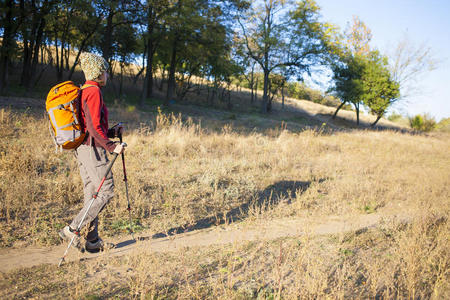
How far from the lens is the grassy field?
2.95 meters

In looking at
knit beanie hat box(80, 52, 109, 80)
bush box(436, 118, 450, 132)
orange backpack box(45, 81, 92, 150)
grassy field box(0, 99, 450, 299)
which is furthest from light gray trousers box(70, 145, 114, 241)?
bush box(436, 118, 450, 132)

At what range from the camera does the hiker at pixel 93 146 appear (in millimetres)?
3055

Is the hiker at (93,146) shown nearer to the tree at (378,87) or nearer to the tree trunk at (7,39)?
the tree trunk at (7,39)

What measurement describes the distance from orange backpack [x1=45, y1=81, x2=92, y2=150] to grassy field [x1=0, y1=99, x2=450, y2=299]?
1.53 metres

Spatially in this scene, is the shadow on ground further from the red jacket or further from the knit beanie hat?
the knit beanie hat

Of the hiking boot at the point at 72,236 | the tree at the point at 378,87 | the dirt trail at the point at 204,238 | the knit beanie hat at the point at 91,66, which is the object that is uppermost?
the tree at the point at 378,87

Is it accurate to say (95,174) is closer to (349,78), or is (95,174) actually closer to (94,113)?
(94,113)

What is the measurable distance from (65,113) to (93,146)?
50cm

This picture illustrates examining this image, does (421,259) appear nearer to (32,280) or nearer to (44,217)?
(32,280)

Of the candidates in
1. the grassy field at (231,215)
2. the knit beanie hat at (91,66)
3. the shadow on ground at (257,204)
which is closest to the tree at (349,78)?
the grassy field at (231,215)

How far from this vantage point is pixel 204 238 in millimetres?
4246

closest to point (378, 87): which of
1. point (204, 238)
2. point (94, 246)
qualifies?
point (204, 238)

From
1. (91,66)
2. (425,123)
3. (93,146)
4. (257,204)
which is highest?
(425,123)

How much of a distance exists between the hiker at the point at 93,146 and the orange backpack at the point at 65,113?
0.31 ft
